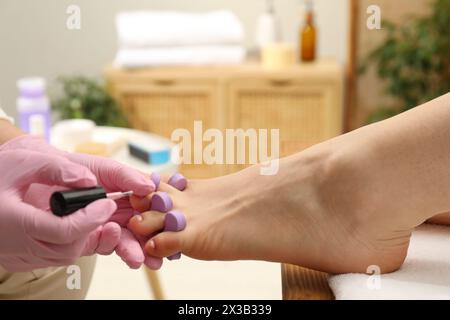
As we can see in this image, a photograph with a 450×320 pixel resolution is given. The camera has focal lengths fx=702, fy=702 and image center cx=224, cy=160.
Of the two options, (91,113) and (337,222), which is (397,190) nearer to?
(337,222)

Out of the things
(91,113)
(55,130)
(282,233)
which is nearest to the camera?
(282,233)

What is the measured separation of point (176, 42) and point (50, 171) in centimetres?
195

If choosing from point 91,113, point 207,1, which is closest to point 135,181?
point 91,113

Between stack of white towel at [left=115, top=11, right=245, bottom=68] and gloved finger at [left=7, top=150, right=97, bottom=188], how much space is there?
A: 1.88 metres

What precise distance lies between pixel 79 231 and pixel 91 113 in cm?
199

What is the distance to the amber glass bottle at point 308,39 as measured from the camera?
280cm

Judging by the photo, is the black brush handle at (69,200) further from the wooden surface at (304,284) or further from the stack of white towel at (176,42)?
the stack of white towel at (176,42)

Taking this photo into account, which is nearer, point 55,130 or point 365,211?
point 365,211

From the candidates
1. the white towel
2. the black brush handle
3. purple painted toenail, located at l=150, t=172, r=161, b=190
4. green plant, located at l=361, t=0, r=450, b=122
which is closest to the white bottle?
green plant, located at l=361, t=0, r=450, b=122

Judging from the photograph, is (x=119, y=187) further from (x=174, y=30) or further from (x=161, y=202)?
(x=174, y=30)

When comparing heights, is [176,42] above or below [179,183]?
above

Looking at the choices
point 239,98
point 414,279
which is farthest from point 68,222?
point 239,98

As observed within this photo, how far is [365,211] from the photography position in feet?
2.81

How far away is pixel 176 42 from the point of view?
2729 millimetres
